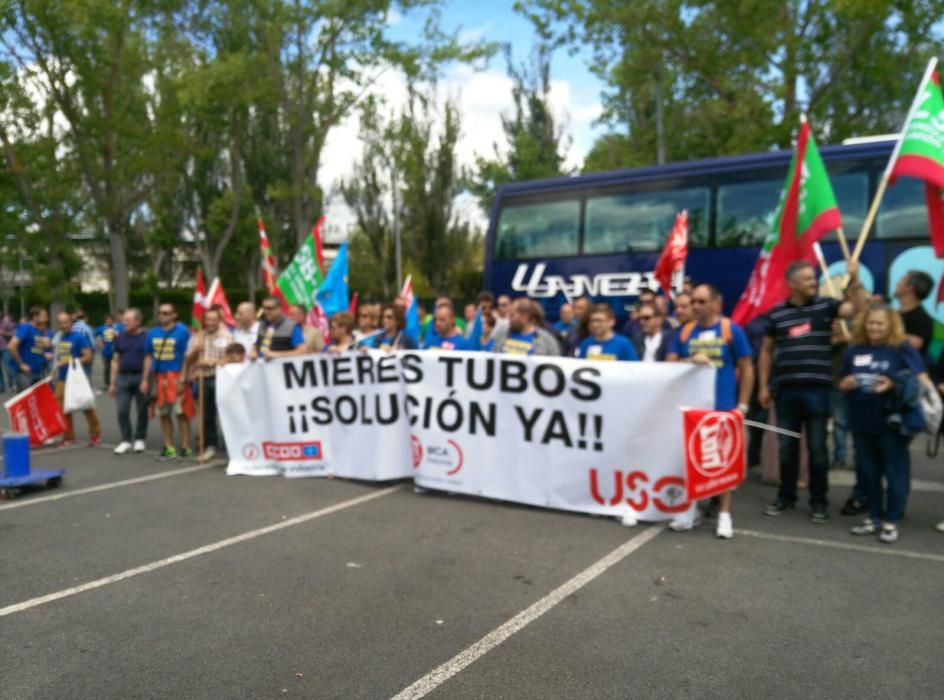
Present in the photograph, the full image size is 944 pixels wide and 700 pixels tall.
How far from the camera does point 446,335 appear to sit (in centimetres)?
779

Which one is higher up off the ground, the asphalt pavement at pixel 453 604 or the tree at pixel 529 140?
the tree at pixel 529 140

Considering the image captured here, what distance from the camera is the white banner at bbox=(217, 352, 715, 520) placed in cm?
588

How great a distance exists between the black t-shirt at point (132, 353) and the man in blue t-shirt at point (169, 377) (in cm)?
10

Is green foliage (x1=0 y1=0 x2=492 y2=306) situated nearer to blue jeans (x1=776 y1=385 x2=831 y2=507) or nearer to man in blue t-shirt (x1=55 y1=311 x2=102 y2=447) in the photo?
man in blue t-shirt (x1=55 y1=311 x2=102 y2=447)

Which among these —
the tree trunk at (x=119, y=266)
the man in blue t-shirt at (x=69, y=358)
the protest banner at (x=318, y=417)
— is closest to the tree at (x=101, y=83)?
the tree trunk at (x=119, y=266)

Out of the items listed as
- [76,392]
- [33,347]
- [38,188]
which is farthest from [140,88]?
[76,392]

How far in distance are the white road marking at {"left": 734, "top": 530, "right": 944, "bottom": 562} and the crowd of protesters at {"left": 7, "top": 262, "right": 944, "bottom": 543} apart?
148 mm

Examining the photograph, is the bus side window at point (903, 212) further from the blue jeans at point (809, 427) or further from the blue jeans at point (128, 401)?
the blue jeans at point (128, 401)

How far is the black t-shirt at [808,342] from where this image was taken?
589 centimetres

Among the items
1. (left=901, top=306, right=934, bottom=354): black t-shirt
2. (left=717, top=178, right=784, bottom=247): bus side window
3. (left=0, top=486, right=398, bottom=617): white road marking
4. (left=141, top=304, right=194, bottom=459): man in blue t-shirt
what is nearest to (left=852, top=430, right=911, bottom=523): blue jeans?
(left=901, top=306, right=934, bottom=354): black t-shirt

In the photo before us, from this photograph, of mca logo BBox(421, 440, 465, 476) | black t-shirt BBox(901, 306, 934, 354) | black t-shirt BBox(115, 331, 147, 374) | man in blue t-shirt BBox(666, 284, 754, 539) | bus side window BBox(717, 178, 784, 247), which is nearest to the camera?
man in blue t-shirt BBox(666, 284, 754, 539)

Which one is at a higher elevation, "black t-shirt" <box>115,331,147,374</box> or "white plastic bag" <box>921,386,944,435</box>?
"black t-shirt" <box>115,331,147,374</box>

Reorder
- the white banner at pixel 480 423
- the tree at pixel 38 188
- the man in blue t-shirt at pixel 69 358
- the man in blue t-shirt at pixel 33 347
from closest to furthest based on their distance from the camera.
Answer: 1. the white banner at pixel 480 423
2. the man in blue t-shirt at pixel 69 358
3. the man in blue t-shirt at pixel 33 347
4. the tree at pixel 38 188

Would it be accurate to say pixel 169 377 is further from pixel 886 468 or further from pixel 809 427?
pixel 886 468
